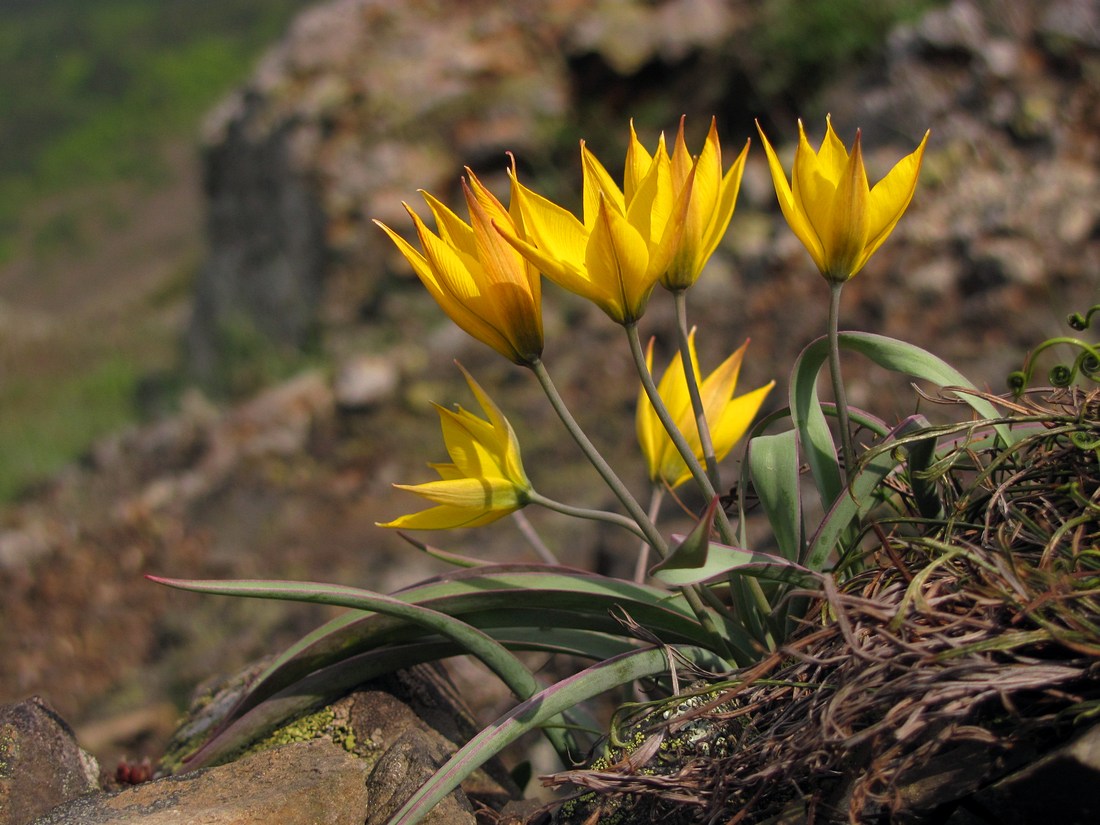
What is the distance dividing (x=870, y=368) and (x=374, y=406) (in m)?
2.55

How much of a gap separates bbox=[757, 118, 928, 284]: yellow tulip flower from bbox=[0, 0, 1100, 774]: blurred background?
2434 mm

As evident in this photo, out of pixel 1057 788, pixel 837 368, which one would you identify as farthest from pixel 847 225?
pixel 1057 788

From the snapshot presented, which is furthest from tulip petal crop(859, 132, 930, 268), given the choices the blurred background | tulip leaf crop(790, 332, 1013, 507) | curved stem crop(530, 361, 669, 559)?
the blurred background

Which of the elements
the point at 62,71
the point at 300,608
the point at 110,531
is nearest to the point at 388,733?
the point at 300,608

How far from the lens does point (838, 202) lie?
1.07m

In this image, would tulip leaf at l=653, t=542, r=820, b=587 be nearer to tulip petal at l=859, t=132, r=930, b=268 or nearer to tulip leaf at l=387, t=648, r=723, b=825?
tulip leaf at l=387, t=648, r=723, b=825

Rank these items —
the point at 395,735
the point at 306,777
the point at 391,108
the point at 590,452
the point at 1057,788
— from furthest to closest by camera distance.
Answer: the point at 391,108
the point at 395,735
the point at 306,777
the point at 590,452
the point at 1057,788

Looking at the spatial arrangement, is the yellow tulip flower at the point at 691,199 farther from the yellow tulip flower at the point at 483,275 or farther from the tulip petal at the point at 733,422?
the tulip petal at the point at 733,422

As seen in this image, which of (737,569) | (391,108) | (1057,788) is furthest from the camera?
(391,108)

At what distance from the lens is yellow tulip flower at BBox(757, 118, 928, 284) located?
1063 millimetres

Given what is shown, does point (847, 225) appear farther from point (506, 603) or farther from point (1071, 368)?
point (506, 603)

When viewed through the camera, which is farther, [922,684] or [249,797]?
A: [249,797]

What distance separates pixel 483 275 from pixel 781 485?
1.49 feet

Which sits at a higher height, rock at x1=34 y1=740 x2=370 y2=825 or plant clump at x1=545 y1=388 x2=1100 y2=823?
plant clump at x1=545 y1=388 x2=1100 y2=823
